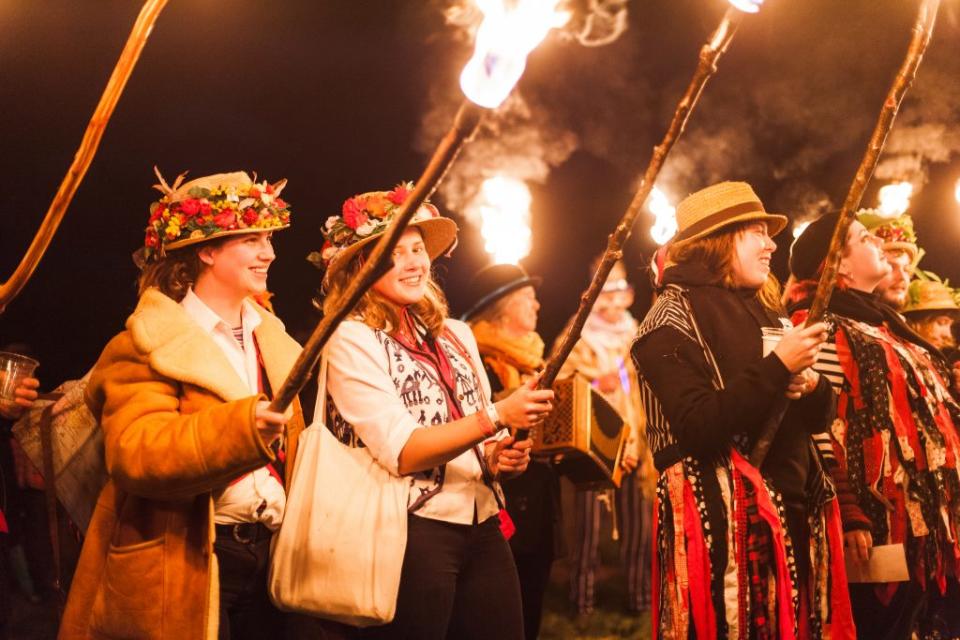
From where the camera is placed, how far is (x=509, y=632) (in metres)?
3.34

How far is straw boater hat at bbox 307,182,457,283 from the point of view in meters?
3.67

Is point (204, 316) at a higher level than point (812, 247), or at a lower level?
lower

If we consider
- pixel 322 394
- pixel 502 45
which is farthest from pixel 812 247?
pixel 502 45

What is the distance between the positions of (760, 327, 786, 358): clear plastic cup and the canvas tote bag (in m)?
1.51

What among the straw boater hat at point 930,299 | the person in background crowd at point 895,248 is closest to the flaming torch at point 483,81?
the person in background crowd at point 895,248

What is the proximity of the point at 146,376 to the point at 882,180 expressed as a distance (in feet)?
22.6

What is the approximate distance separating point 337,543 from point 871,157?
2.15m

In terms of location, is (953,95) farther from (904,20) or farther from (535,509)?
(535,509)

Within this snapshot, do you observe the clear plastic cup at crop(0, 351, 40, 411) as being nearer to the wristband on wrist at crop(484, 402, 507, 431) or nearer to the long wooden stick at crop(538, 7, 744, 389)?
the wristband on wrist at crop(484, 402, 507, 431)

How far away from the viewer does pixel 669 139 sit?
8.34ft

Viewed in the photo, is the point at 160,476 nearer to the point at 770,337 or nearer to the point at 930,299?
the point at 770,337

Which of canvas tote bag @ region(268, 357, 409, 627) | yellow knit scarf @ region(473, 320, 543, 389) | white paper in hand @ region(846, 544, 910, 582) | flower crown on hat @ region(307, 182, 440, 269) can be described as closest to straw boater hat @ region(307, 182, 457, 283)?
flower crown on hat @ region(307, 182, 440, 269)

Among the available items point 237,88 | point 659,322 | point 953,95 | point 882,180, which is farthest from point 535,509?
point 953,95

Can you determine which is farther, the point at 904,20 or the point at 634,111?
the point at 634,111
